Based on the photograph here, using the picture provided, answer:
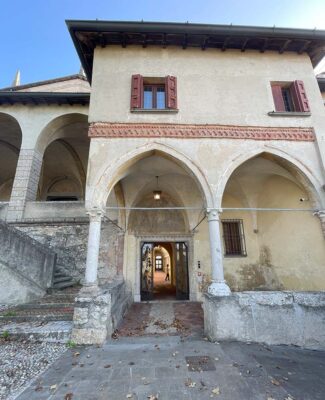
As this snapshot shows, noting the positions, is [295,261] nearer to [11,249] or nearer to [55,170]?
[11,249]

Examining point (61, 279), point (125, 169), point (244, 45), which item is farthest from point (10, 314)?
point (244, 45)

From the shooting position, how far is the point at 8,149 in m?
12.6

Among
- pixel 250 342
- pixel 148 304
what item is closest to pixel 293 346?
pixel 250 342

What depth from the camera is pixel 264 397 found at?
2770 millimetres

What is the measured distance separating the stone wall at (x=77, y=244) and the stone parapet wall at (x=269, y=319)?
458 centimetres

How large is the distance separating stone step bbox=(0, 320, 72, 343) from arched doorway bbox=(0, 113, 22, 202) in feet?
30.4

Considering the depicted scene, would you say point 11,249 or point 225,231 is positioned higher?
point 225,231

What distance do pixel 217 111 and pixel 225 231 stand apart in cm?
543

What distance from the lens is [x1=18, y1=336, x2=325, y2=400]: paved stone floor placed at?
2.85 meters

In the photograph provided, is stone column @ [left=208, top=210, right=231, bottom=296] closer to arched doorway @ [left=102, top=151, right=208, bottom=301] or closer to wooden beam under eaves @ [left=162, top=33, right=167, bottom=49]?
arched doorway @ [left=102, top=151, right=208, bottom=301]

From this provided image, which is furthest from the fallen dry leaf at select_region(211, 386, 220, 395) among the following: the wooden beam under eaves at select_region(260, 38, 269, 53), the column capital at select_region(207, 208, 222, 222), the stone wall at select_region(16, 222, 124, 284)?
the wooden beam under eaves at select_region(260, 38, 269, 53)

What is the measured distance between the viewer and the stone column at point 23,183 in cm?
847

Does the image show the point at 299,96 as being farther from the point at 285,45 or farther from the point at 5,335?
the point at 5,335

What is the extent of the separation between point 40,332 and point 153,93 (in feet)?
23.9
